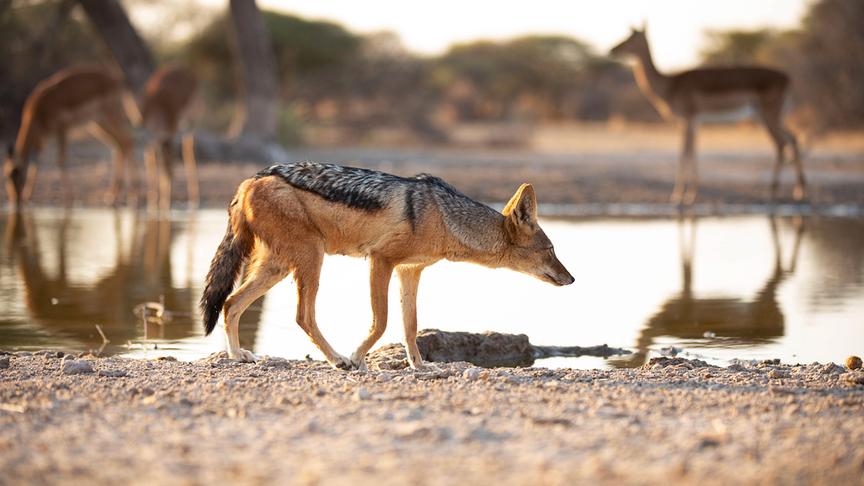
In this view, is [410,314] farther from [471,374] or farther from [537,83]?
[537,83]

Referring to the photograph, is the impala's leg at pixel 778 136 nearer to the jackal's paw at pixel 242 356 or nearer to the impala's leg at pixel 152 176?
the impala's leg at pixel 152 176

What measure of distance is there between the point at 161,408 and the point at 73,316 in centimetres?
445

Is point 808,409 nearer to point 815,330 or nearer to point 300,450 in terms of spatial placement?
point 300,450

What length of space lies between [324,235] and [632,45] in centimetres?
1629

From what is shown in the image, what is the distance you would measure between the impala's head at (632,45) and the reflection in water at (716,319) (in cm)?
1079

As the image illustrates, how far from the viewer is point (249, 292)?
8.21 meters

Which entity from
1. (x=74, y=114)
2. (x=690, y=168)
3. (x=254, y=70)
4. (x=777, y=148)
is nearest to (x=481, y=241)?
(x=74, y=114)

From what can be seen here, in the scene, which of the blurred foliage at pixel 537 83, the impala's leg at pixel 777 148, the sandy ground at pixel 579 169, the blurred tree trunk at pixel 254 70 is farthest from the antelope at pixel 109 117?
the blurred foliage at pixel 537 83

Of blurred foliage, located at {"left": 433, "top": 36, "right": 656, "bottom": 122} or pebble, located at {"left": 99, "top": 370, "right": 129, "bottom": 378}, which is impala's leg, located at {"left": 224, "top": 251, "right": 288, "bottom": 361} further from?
blurred foliage, located at {"left": 433, "top": 36, "right": 656, "bottom": 122}

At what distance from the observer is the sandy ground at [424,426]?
5016 mm

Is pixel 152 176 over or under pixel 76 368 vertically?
over

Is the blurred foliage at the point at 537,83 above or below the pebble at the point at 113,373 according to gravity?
above

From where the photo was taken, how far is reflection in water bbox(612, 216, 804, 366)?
372 inches

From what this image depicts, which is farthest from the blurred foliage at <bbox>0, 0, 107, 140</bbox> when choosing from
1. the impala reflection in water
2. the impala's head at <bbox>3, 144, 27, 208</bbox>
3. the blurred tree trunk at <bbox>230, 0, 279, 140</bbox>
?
the impala reflection in water
